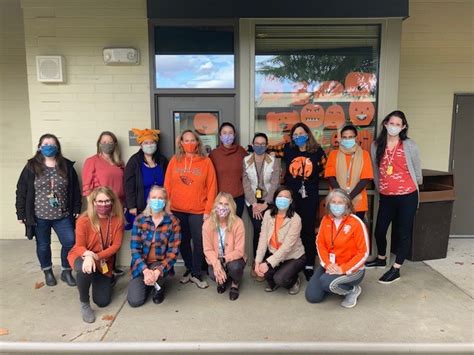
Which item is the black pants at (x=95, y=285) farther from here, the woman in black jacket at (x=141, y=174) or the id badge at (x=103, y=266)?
the woman in black jacket at (x=141, y=174)

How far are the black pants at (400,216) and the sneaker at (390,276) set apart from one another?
0.11 m

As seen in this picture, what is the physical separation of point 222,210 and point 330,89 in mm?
2164

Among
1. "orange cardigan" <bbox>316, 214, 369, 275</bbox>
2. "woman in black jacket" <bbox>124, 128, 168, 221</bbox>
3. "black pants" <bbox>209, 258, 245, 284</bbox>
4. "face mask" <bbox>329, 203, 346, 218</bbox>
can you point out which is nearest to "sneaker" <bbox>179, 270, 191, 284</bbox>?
"black pants" <bbox>209, 258, 245, 284</bbox>

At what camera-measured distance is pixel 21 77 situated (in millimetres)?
6109

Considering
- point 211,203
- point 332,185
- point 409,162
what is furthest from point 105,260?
point 409,162

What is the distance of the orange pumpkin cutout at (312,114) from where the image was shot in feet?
15.8

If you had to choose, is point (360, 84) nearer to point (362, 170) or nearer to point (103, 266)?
point (362, 170)

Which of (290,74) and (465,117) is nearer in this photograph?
(290,74)

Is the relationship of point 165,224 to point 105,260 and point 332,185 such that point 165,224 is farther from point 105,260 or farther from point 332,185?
point 332,185

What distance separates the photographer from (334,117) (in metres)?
4.83

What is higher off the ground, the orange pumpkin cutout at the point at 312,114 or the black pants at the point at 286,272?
the orange pumpkin cutout at the point at 312,114

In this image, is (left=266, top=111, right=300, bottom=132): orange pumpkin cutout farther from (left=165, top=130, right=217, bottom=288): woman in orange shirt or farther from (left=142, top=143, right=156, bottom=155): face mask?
(left=142, top=143, right=156, bottom=155): face mask

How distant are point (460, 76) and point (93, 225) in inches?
221

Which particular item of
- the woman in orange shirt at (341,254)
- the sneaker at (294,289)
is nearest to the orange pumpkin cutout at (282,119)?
the woman in orange shirt at (341,254)
